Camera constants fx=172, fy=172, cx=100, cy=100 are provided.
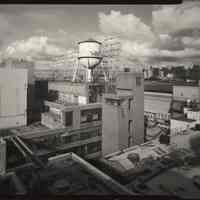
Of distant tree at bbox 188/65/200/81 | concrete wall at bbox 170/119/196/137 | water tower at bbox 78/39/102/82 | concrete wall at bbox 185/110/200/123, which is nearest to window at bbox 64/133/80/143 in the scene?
water tower at bbox 78/39/102/82

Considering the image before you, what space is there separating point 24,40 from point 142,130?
16.9 ft

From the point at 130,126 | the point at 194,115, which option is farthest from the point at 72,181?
the point at 194,115

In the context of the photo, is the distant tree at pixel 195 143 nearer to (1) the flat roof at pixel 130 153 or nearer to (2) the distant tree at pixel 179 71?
(1) the flat roof at pixel 130 153

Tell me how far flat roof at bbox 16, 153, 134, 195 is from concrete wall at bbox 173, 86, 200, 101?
3.65 metres

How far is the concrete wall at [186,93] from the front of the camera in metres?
4.92

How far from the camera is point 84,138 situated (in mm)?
8109

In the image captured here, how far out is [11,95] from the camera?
16.4 ft

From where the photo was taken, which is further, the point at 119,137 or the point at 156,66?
the point at 119,137

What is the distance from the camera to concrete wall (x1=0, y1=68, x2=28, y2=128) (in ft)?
15.5

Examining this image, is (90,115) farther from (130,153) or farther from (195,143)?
(195,143)

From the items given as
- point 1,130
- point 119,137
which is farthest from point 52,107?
point 119,137

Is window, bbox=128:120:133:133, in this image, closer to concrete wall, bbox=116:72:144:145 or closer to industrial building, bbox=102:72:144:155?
industrial building, bbox=102:72:144:155

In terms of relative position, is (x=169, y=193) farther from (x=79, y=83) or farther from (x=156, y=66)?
(x=79, y=83)

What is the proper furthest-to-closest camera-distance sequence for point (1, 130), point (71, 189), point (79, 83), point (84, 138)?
1. point (79, 83)
2. point (84, 138)
3. point (1, 130)
4. point (71, 189)
